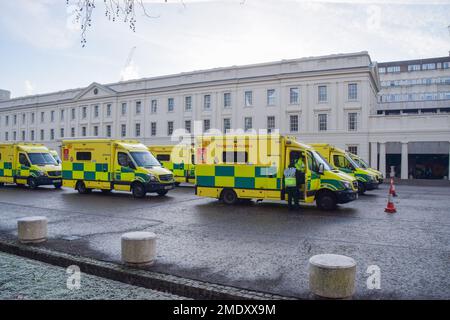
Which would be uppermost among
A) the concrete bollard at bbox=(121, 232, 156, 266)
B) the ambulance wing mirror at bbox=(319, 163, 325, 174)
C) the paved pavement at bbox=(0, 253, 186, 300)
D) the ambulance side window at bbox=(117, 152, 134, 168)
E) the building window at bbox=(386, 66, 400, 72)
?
the building window at bbox=(386, 66, 400, 72)

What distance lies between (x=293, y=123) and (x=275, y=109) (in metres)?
2.72

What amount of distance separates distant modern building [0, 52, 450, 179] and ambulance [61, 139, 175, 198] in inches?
1098

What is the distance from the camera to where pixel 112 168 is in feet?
56.3

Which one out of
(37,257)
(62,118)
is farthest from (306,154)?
(62,118)

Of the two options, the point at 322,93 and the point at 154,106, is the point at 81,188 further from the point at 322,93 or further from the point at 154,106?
the point at 154,106

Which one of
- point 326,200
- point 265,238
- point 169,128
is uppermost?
point 169,128

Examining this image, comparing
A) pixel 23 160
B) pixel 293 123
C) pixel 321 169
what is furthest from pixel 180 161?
pixel 293 123

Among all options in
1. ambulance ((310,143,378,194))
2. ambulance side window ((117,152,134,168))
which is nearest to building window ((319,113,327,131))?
→ ambulance ((310,143,378,194))

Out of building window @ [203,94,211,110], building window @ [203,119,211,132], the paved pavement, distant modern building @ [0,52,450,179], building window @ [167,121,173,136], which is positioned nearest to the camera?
the paved pavement

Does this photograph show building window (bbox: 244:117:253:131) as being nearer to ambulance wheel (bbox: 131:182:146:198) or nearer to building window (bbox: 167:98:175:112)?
building window (bbox: 167:98:175:112)

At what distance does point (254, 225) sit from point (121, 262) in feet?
14.5

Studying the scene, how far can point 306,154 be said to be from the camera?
13.0 meters

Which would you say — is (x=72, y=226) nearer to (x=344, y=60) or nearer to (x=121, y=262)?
(x=121, y=262)

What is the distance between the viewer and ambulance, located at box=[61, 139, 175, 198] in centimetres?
1647
